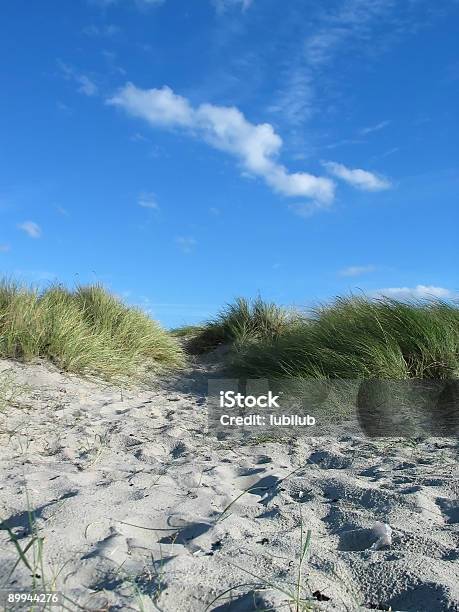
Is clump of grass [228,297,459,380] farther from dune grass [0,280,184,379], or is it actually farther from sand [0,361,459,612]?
dune grass [0,280,184,379]

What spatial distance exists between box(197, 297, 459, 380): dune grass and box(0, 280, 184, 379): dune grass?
4.36 ft

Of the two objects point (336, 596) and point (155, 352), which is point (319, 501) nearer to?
point (336, 596)

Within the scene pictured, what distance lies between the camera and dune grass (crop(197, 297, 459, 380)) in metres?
→ 5.09

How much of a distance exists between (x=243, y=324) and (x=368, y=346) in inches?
155

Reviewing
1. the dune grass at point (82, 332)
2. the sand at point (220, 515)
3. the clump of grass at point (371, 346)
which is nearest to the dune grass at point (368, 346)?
the clump of grass at point (371, 346)

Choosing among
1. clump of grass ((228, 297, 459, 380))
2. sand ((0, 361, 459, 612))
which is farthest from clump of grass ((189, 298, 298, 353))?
sand ((0, 361, 459, 612))

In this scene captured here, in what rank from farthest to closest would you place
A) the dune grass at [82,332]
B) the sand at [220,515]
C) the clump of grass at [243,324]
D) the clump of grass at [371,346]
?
the clump of grass at [243,324] → the dune grass at [82,332] → the clump of grass at [371,346] → the sand at [220,515]

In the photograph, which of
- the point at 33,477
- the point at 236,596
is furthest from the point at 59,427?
the point at 236,596

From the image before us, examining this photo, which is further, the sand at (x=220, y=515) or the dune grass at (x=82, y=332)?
the dune grass at (x=82, y=332)

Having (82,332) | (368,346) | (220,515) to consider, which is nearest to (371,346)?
(368,346)

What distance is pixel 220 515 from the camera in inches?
89.4

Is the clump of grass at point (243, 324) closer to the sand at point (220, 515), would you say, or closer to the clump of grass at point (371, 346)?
the clump of grass at point (371, 346)

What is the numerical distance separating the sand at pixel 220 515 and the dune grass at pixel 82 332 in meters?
1.33

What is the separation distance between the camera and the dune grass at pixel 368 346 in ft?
16.7
